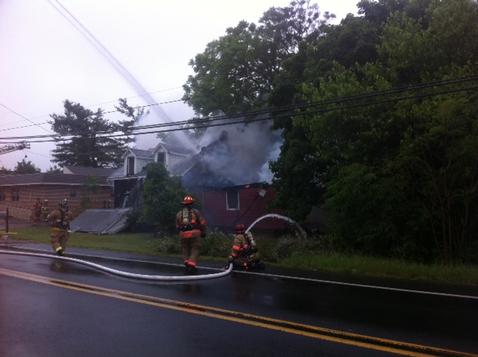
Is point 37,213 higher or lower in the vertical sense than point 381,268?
higher

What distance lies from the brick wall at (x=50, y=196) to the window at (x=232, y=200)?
50.6ft

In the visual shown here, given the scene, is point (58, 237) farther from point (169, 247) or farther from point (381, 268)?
point (381, 268)

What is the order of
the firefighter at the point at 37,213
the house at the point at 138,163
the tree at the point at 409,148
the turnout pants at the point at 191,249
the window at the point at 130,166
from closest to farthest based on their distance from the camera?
the turnout pants at the point at 191,249 < the tree at the point at 409,148 < the house at the point at 138,163 < the firefighter at the point at 37,213 < the window at the point at 130,166

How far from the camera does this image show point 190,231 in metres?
11.8

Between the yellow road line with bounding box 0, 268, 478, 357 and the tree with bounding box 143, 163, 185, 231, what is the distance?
14.2 meters

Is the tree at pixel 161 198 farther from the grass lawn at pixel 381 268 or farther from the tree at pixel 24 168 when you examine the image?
the tree at pixel 24 168

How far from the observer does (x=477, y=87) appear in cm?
1280

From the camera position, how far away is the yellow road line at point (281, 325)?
5547 millimetres

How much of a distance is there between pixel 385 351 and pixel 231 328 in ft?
6.17

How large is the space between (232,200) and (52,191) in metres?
19.8

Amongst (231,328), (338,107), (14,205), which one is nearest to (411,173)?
(338,107)

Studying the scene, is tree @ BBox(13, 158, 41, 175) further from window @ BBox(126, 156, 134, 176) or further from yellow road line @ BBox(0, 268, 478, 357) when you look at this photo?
yellow road line @ BBox(0, 268, 478, 357)

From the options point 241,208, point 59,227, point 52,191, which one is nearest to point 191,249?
point 59,227

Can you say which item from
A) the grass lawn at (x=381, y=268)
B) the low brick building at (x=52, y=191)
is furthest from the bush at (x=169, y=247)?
the low brick building at (x=52, y=191)
